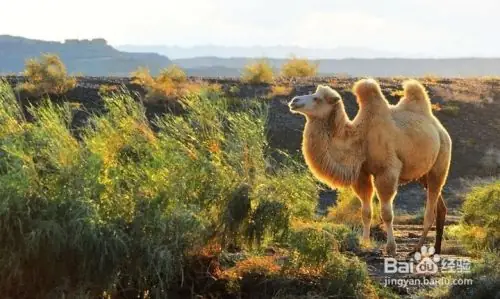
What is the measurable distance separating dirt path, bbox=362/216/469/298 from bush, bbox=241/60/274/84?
2442cm

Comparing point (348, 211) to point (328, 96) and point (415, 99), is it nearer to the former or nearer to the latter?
point (415, 99)

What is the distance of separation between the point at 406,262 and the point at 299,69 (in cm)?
3846

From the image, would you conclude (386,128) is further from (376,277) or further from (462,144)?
(462,144)

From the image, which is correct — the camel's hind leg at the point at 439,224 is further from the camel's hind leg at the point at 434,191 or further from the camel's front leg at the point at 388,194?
the camel's front leg at the point at 388,194

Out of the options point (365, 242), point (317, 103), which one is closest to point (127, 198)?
point (317, 103)

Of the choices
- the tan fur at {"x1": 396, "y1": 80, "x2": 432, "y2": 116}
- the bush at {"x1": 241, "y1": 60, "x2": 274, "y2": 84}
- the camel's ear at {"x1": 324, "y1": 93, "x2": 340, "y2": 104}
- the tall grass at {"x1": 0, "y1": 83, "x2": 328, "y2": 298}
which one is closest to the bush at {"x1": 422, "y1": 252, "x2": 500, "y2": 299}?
the tall grass at {"x1": 0, "y1": 83, "x2": 328, "y2": 298}

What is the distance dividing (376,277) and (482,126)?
25.3m

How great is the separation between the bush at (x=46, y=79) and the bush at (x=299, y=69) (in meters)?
16.2

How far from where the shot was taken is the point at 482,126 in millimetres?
35750

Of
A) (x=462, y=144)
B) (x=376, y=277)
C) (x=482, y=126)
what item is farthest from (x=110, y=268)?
(x=482, y=126)

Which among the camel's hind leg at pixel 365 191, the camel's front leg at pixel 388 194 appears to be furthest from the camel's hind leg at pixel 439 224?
the camel's hind leg at pixel 365 191

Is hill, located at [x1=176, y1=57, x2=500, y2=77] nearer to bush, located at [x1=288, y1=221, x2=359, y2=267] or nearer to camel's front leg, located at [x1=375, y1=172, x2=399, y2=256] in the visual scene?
camel's front leg, located at [x1=375, y1=172, x2=399, y2=256]

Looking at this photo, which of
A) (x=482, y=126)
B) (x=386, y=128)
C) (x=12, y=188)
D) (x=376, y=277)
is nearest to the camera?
(x=12, y=188)

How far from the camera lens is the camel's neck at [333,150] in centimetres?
1343
